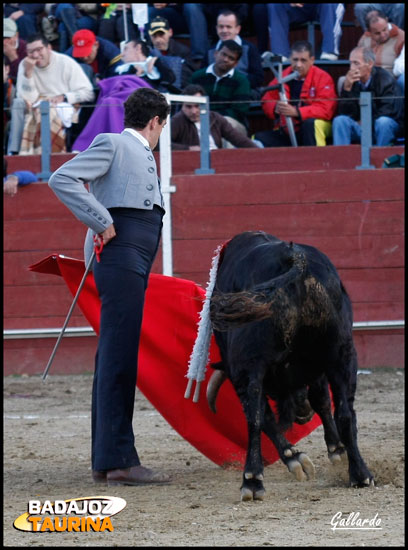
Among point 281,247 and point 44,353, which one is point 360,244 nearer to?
point 44,353

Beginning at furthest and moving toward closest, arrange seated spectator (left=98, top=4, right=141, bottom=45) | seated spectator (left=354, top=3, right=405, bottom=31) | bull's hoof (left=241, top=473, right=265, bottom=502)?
1. seated spectator (left=98, top=4, right=141, bottom=45)
2. seated spectator (left=354, top=3, right=405, bottom=31)
3. bull's hoof (left=241, top=473, right=265, bottom=502)

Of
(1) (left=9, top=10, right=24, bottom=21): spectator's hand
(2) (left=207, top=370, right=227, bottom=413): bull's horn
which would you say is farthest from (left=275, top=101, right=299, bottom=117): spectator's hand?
(2) (left=207, top=370, right=227, bottom=413): bull's horn

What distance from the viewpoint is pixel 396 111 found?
8102mm

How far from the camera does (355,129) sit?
8.16m

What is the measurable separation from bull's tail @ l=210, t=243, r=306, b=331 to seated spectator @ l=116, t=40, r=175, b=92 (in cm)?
500

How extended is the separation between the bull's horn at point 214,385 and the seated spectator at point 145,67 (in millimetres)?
4438

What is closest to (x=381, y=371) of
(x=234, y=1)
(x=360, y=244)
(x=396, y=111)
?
(x=360, y=244)

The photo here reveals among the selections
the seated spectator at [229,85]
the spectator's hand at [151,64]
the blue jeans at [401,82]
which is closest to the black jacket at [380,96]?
the blue jeans at [401,82]

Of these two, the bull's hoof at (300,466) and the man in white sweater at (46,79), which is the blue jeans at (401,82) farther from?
the bull's hoof at (300,466)

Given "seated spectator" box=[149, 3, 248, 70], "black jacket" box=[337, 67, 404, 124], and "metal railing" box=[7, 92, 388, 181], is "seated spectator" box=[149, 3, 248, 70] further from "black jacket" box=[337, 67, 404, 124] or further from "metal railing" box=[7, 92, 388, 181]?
"black jacket" box=[337, 67, 404, 124]

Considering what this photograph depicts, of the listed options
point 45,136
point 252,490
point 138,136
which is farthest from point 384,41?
point 252,490

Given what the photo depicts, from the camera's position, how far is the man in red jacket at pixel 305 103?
8148 mm

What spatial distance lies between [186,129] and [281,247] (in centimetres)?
452

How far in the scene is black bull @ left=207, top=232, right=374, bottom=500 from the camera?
3682 mm
